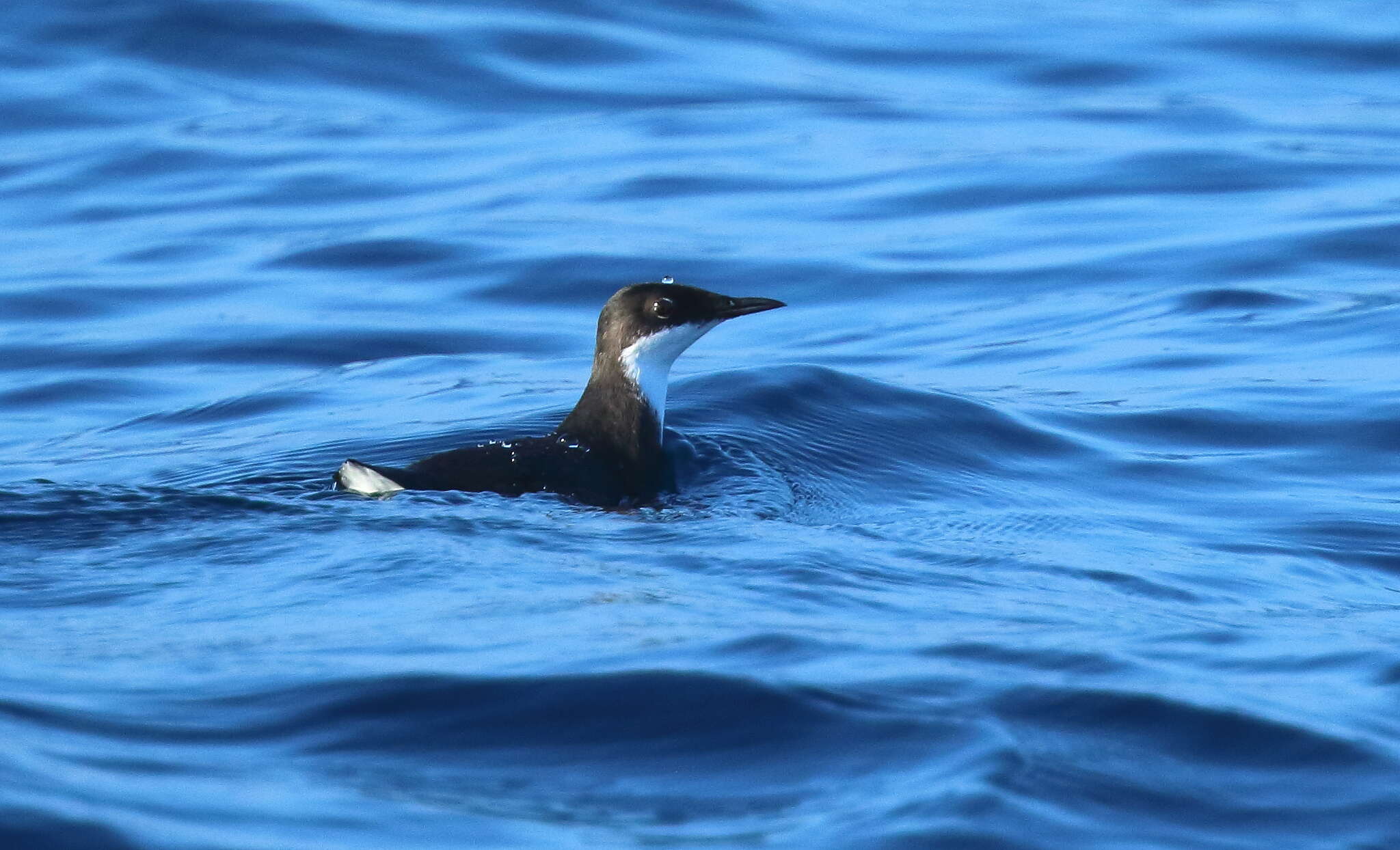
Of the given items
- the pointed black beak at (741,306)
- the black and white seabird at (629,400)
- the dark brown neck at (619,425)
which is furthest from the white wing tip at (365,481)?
the pointed black beak at (741,306)

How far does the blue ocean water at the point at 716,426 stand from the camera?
4.28 meters

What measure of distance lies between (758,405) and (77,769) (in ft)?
17.7

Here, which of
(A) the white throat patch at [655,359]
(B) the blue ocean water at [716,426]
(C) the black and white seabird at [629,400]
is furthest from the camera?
(A) the white throat patch at [655,359]

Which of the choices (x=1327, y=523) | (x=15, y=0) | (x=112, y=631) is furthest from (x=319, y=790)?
(x=15, y=0)

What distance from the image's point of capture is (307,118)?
1834cm

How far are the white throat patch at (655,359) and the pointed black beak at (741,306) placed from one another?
0.07 m

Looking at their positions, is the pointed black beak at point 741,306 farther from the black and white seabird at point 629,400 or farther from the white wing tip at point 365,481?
the white wing tip at point 365,481

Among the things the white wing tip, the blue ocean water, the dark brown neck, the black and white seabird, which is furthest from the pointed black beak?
the white wing tip

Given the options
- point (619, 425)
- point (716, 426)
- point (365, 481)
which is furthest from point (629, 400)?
point (365, 481)

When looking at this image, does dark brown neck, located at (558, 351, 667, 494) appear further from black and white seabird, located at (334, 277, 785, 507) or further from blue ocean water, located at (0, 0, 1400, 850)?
blue ocean water, located at (0, 0, 1400, 850)

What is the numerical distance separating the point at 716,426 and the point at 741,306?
83 centimetres

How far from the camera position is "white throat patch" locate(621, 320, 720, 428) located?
8359 mm

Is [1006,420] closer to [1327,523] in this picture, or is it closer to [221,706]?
[1327,523]

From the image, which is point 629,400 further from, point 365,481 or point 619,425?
point 365,481
